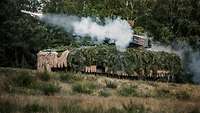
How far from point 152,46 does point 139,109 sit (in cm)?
3250

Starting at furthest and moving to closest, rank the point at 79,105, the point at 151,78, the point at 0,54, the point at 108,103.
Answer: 1. the point at 0,54
2. the point at 151,78
3. the point at 108,103
4. the point at 79,105

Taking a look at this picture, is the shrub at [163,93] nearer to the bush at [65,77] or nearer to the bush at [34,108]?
the bush at [65,77]

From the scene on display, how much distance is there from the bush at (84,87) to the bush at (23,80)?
91.1 inches

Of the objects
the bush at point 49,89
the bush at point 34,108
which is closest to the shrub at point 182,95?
the bush at point 49,89

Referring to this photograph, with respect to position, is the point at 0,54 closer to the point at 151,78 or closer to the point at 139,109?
the point at 151,78

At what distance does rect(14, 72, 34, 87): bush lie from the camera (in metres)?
29.0

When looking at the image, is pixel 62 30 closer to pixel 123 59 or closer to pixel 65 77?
pixel 123 59

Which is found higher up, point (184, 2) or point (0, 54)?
point (184, 2)

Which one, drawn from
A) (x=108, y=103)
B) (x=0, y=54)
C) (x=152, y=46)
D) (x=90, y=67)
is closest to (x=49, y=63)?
(x=90, y=67)

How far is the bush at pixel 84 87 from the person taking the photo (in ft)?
97.8

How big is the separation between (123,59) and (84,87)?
15.7 m

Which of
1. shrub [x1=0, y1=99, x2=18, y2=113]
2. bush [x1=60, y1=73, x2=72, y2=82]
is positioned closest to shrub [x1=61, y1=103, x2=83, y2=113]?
shrub [x1=0, y1=99, x2=18, y2=113]

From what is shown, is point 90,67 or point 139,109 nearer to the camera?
point 139,109

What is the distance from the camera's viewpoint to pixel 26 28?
5375 cm
